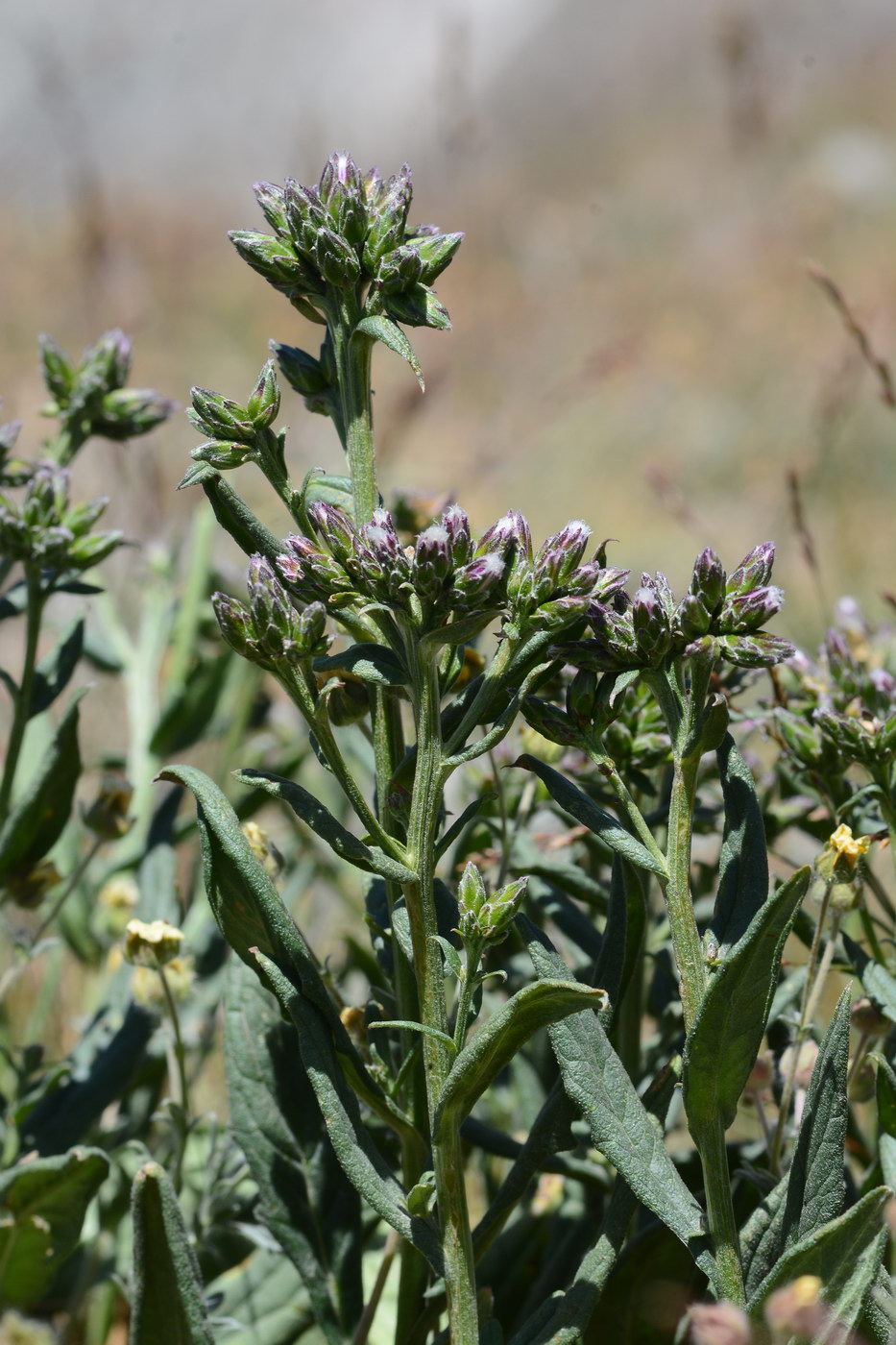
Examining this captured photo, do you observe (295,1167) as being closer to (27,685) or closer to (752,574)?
(27,685)

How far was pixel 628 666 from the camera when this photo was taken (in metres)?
1.27

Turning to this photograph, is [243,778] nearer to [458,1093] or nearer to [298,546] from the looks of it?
[298,546]

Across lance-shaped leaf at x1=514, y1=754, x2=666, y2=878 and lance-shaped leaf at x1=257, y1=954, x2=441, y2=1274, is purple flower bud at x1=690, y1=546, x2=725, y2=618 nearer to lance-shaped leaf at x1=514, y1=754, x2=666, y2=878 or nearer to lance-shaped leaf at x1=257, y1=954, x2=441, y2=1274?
lance-shaped leaf at x1=514, y1=754, x2=666, y2=878

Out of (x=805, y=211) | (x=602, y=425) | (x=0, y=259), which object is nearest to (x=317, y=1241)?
(x=602, y=425)

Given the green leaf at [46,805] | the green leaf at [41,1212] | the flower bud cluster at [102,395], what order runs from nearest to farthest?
the green leaf at [41,1212], the green leaf at [46,805], the flower bud cluster at [102,395]

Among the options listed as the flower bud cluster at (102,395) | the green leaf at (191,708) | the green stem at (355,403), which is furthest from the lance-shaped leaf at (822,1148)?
the green leaf at (191,708)

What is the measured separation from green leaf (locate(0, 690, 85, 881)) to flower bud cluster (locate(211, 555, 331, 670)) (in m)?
0.69

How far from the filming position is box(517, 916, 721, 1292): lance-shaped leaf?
1.19 m

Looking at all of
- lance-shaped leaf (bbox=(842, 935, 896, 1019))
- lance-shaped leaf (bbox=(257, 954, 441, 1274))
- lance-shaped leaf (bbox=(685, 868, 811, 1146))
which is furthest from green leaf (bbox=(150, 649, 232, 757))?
lance-shaped leaf (bbox=(685, 868, 811, 1146))

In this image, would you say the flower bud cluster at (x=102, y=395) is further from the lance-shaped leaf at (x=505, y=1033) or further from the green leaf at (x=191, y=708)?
the lance-shaped leaf at (x=505, y=1033)

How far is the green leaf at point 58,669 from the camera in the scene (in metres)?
1.97

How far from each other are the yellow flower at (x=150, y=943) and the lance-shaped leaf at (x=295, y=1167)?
8.1 inches

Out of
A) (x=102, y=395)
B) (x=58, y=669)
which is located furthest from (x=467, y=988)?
(x=102, y=395)

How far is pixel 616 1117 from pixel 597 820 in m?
0.29
